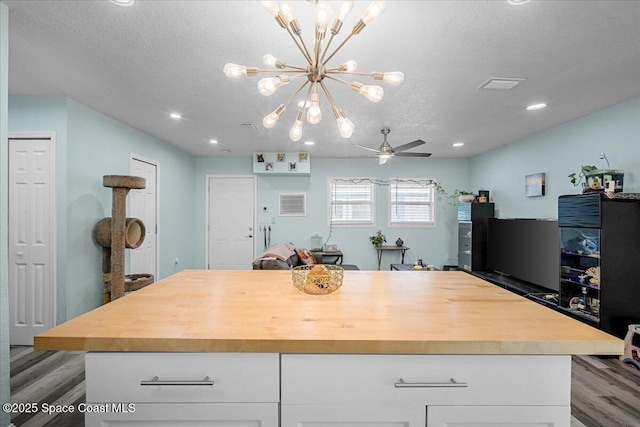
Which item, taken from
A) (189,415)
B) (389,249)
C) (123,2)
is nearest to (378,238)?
(389,249)

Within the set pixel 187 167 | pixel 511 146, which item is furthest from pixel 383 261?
pixel 187 167

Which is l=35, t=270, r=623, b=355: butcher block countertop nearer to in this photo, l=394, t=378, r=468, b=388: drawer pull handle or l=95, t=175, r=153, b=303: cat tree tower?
l=394, t=378, r=468, b=388: drawer pull handle

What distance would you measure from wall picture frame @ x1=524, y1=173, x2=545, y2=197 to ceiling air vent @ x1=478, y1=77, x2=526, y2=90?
2.16 meters

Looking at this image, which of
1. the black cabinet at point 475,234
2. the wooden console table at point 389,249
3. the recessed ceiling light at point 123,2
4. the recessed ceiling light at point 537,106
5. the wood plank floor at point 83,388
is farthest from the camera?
the wooden console table at point 389,249

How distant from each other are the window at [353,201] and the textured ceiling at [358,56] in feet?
8.35

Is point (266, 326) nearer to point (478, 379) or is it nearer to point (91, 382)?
point (91, 382)

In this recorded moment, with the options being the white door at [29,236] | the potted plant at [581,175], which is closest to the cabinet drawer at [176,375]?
the white door at [29,236]

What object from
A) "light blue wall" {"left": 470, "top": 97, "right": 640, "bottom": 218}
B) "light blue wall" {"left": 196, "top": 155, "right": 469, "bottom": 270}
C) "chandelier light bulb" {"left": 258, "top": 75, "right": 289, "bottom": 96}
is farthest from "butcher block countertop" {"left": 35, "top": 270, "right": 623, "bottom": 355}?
Result: "light blue wall" {"left": 196, "top": 155, "right": 469, "bottom": 270}

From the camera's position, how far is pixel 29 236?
3037 mm

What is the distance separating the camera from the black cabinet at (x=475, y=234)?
513cm

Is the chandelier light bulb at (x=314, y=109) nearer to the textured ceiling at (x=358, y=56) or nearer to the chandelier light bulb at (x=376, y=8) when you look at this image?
the chandelier light bulb at (x=376, y=8)

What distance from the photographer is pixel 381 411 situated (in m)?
0.95

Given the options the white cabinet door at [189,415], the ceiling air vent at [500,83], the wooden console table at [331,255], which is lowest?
the wooden console table at [331,255]

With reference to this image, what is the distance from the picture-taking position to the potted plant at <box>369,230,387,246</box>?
601 centimetres
